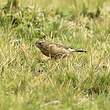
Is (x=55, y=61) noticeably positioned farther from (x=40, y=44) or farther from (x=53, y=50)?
(x=40, y=44)

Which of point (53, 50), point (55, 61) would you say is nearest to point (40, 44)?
point (53, 50)

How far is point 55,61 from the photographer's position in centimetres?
676

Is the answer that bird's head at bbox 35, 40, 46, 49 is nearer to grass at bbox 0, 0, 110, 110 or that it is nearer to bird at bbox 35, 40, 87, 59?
bird at bbox 35, 40, 87, 59

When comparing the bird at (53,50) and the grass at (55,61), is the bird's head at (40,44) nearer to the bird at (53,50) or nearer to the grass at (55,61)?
the bird at (53,50)

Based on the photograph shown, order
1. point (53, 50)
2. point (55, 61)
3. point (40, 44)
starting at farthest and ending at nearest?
point (40, 44) < point (53, 50) < point (55, 61)

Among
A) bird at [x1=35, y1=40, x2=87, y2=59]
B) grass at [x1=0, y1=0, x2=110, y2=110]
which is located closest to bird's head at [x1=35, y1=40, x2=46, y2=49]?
bird at [x1=35, y1=40, x2=87, y2=59]

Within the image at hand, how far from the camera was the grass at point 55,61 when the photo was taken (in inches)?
215

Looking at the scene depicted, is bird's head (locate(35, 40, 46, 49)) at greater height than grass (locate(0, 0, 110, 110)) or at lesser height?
greater

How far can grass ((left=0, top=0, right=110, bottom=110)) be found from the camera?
5.46 meters

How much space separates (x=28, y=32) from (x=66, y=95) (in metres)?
2.62

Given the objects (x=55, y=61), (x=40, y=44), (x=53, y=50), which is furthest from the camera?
(x=40, y=44)

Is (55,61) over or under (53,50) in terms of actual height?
under

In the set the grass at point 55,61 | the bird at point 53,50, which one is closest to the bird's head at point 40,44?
the bird at point 53,50

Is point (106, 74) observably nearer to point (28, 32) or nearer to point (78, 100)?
point (78, 100)
